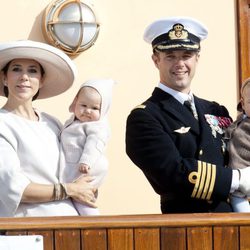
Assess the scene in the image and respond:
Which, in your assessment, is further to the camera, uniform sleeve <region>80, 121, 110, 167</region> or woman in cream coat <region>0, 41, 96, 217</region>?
uniform sleeve <region>80, 121, 110, 167</region>

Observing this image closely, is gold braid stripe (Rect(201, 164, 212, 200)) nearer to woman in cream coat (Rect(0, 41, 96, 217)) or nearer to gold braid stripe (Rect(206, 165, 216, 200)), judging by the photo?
gold braid stripe (Rect(206, 165, 216, 200))

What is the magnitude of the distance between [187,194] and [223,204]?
20 centimetres

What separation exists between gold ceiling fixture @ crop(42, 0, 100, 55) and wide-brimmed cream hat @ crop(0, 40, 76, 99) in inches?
86.4

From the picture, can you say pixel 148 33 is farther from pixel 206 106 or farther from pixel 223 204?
pixel 223 204

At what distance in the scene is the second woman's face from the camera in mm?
5074

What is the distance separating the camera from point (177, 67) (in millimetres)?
5199

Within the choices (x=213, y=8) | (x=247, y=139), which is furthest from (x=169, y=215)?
(x=213, y=8)

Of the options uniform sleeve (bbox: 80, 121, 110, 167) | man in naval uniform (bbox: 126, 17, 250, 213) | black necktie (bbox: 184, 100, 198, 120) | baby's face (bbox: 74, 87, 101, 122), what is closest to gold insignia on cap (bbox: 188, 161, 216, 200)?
man in naval uniform (bbox: 126, 17, 250, 213)

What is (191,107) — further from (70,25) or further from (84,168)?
(70,25)

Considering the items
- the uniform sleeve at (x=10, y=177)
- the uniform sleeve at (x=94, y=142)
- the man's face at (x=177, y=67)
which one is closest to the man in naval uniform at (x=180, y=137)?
the man's face at (x=177, y=67)

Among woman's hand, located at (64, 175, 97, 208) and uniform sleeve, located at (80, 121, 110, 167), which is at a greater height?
uniform sleeve, located at (80, 121, 110, 167)

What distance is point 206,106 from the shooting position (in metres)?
5.45

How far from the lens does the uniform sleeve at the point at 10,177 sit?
4.91 m

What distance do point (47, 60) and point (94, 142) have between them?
42 cm
